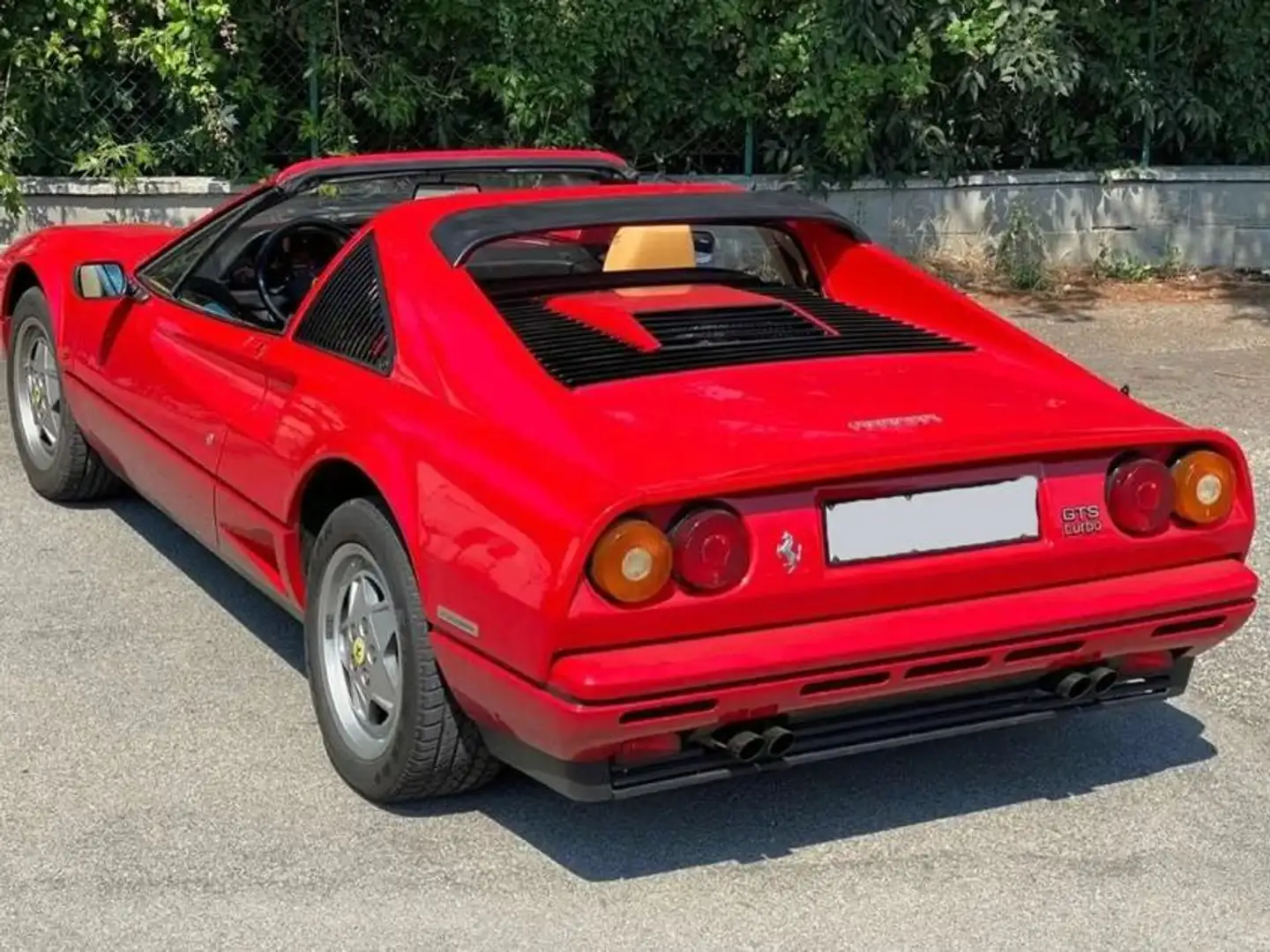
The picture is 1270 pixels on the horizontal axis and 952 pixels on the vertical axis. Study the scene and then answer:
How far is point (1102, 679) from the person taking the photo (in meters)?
3.84

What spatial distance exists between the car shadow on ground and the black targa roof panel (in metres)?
1.29

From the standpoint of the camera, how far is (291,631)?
513 centimetres

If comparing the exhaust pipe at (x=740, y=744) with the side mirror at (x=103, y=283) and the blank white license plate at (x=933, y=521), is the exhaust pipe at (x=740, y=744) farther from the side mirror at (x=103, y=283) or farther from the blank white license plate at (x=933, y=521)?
the side mirror at (x=103, y=283)

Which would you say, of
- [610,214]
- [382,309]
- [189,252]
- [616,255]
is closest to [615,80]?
[189,252]

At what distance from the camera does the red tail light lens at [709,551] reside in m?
3.37

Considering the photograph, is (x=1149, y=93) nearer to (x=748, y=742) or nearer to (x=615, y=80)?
(x=615, y=80)

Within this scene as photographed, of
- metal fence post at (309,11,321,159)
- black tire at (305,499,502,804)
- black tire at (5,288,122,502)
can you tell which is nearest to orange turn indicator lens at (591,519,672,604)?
black tire at (305,499,502,804)

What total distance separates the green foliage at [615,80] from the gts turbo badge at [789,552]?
752cm

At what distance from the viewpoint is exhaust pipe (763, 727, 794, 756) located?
3.51 meters

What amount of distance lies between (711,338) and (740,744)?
1.12m

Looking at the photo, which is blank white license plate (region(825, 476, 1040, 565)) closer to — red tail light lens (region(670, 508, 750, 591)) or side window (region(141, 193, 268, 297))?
red tail light lens (region(670, 508, 750, 591))

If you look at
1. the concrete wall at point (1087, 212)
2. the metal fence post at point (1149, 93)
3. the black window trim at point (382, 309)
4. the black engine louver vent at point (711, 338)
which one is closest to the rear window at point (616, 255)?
the black engine louver vent at point (711, 338)

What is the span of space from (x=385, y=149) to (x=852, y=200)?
297 centimetres

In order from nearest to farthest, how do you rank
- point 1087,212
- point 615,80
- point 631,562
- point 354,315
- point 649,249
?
point 631,562 → point 354,315 → point 649,249 → point 615,80 → point 1087,212
